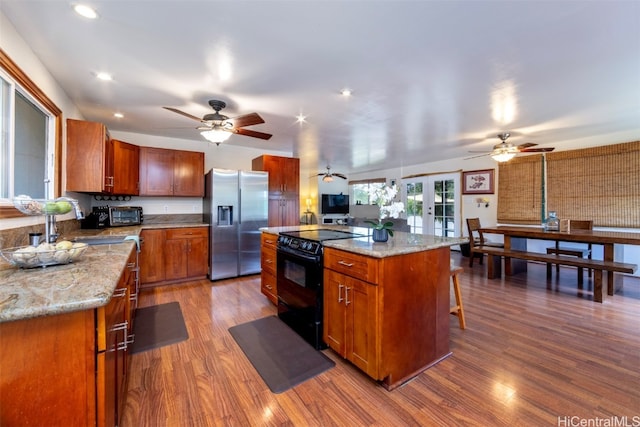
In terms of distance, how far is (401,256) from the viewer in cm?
178

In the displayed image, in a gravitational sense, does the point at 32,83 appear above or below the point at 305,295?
above

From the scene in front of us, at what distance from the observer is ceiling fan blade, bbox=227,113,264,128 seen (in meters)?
2.69

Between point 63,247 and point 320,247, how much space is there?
5.11 ft

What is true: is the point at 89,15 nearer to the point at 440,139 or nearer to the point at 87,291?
the point at 87,291

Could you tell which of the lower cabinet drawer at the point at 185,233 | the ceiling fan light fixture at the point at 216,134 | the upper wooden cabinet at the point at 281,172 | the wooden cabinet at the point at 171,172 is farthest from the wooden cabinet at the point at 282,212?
the ceiling fan light fixture at the point at 216,134

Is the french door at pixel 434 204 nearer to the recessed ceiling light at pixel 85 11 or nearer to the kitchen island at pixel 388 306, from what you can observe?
the kitchen island at pixel 388 306

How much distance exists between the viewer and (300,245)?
2.39 m

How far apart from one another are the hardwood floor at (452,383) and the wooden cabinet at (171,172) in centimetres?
230

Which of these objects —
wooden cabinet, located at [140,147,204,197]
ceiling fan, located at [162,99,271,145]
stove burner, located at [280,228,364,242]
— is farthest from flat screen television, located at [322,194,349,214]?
stove burner, located at [280,228,364,242]

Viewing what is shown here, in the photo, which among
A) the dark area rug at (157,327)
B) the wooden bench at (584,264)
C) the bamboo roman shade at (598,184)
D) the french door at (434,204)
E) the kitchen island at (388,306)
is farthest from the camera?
the french door at (434,204)

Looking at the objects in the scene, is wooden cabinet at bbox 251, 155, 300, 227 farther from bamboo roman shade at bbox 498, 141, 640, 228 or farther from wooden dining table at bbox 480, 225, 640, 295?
bamboo roman shade at bbox 498, 141, 640, 228

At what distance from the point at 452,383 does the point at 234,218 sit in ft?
11.6

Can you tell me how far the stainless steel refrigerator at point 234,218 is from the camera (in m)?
4.16

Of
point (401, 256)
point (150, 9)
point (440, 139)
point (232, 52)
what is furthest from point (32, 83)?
point (440, 139)
